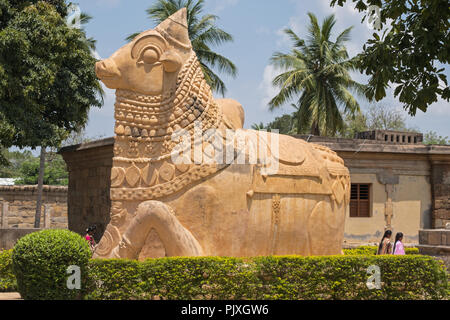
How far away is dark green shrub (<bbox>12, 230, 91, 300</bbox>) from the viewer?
20.5 feet

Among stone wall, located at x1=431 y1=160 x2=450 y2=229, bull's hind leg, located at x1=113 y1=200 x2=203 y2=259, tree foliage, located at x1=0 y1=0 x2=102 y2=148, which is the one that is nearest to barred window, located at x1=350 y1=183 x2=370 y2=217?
stone wall, located at x1=431 y1=160 x2=450 y2=229

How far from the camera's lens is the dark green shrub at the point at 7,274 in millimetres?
8273

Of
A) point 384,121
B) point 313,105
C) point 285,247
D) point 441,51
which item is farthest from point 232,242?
point 384,121

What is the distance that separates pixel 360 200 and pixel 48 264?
11420 millimetres

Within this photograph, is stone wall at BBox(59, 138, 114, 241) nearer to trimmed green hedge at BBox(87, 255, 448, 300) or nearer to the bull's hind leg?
the bull's hind leg

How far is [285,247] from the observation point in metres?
A: 6.85

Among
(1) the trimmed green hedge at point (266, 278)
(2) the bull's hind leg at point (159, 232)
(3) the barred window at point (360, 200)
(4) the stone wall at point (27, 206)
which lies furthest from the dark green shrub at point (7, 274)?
(4) the stone wall at point (27, 206)

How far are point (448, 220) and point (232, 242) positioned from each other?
37.5 ft

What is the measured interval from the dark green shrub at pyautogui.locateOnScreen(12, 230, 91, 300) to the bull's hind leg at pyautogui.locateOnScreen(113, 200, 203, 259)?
0.52 metres

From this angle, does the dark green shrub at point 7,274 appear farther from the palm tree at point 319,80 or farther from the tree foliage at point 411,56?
the palm tree at point 319,80

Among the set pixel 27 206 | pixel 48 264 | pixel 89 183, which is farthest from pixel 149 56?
pixel 27 206

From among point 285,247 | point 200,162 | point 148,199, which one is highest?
point 200,162

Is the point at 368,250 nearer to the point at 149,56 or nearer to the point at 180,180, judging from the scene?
the point at 180,180

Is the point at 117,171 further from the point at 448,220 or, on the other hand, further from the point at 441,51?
the point at 448,220
